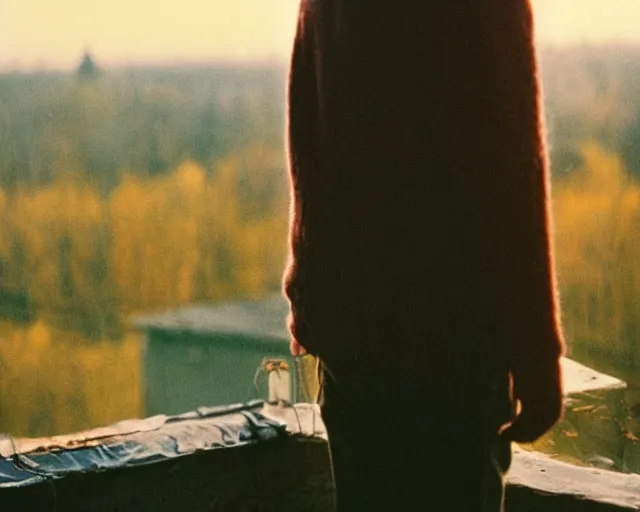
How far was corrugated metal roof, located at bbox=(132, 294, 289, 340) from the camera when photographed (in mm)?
2047

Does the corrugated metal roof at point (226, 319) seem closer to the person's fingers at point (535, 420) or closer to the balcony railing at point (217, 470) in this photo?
the balcony railing at point (217, 470)

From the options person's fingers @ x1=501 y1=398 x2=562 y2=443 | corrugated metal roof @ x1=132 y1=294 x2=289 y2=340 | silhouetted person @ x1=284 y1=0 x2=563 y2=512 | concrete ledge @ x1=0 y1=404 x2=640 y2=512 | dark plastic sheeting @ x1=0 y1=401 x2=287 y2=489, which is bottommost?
concrete ledge @ x1=0 y1=404 x2=640 y2=512

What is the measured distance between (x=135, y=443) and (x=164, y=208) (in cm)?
62

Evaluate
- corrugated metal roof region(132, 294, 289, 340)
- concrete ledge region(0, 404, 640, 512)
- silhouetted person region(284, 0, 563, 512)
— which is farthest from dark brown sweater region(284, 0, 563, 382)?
corrugated metal roof region(132, 294, 289, 340)

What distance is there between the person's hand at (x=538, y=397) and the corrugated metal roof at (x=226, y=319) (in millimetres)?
1152

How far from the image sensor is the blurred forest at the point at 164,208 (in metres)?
1.57

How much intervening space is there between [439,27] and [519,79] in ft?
0.32

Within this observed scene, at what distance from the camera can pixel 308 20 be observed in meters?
0.95

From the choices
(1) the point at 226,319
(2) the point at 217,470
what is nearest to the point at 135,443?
(2) the point at 217,470

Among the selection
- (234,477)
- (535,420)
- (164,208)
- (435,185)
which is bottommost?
(234,477)

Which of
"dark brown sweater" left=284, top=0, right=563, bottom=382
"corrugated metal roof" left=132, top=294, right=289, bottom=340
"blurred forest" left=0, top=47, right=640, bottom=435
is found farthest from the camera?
"corrugated metal roof" left=132, top=294, right=289, bottom=340

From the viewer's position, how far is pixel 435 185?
2.74 ft

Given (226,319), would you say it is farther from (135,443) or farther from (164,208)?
(135,443)

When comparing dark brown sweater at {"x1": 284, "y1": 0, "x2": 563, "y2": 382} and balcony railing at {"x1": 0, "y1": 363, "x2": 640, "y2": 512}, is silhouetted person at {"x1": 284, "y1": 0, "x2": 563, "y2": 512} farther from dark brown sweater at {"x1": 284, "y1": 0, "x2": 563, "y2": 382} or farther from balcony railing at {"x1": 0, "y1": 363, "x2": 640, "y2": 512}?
balcony railing at {"x1": 0, "y1": 363, "x2": 640, "y2": 512}
